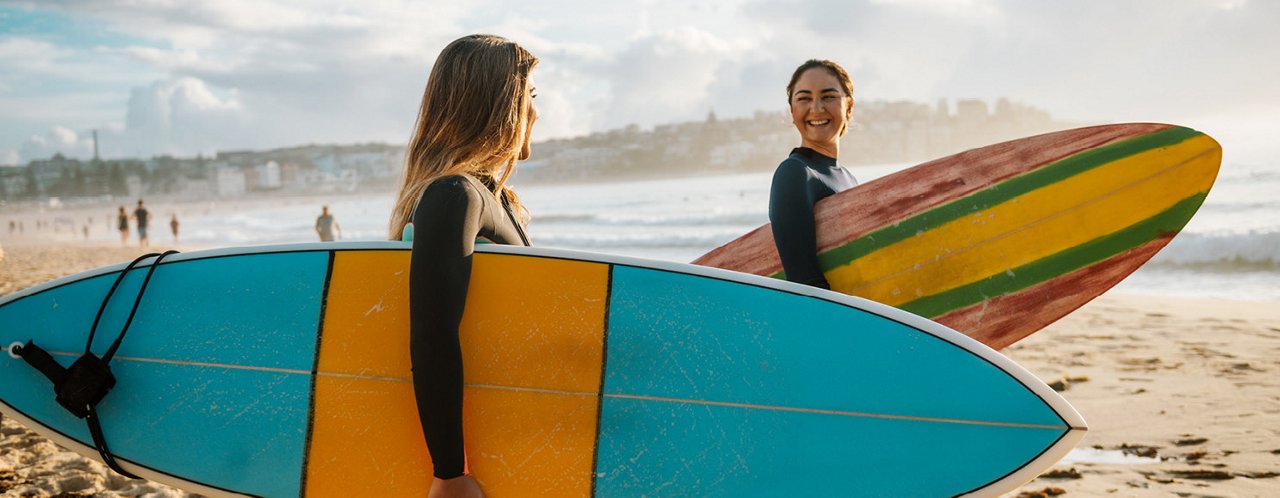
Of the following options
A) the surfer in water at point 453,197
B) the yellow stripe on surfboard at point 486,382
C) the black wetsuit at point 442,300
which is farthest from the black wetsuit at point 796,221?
the black wetsuit at point 442,300

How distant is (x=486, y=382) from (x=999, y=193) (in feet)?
5.64

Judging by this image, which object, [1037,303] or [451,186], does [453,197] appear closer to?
[451,186]

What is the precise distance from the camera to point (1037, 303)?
2.36 metres

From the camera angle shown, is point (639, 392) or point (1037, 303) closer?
point (639, 392)

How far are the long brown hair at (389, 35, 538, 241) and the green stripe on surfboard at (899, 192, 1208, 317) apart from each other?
1.41 meters

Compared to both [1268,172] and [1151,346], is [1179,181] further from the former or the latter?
[1268,172]

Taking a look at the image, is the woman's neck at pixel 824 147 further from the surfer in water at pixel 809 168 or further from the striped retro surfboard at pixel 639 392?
the striped retro surfboard at pixel 639 392

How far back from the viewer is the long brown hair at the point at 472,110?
1.37 meters

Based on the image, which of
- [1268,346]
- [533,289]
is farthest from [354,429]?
[1268,346]

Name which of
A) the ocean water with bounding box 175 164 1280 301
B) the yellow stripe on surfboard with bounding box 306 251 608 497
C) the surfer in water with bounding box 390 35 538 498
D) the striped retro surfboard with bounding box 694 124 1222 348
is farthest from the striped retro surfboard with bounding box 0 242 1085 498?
the ocean water with bounding box 175 164 1280 301

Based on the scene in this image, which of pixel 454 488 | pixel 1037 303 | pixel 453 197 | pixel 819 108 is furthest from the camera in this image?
pixel 1037 303

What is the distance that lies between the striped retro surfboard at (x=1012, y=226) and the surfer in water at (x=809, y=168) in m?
0.12

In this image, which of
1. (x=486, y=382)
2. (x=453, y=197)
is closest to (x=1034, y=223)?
(x=486, y=382)

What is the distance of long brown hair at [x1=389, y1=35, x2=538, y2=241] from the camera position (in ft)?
4.50
